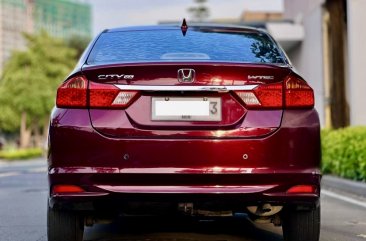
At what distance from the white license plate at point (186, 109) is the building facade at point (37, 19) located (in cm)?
9748

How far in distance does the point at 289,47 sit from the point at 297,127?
69.2ft

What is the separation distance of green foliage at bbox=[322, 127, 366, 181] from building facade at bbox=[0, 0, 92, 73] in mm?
90194

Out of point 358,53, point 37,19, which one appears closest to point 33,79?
point 358,53

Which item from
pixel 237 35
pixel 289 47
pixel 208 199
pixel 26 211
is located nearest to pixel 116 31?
pixel 237 35

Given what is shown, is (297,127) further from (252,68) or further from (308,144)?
(252,68)

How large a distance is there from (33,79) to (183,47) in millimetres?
52854

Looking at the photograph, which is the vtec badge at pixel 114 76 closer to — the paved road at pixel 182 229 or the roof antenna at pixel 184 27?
the roof antenna at pixel 184 27

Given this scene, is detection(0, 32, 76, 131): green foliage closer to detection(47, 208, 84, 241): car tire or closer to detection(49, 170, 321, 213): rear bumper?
detection(47, 208, 84, 241): car tire

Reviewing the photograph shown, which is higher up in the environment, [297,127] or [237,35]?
[237,35]

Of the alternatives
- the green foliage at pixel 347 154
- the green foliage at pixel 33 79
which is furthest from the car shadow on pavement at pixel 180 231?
the green foliage at pixel 33 79

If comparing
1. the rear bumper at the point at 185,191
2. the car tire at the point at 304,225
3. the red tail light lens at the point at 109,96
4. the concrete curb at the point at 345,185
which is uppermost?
the red tail light lens at the point at 109,96

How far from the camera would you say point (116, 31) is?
5.23 metres

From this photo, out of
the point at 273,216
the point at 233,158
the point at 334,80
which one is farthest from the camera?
the point at 334,80

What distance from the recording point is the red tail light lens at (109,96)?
4.21 meters
